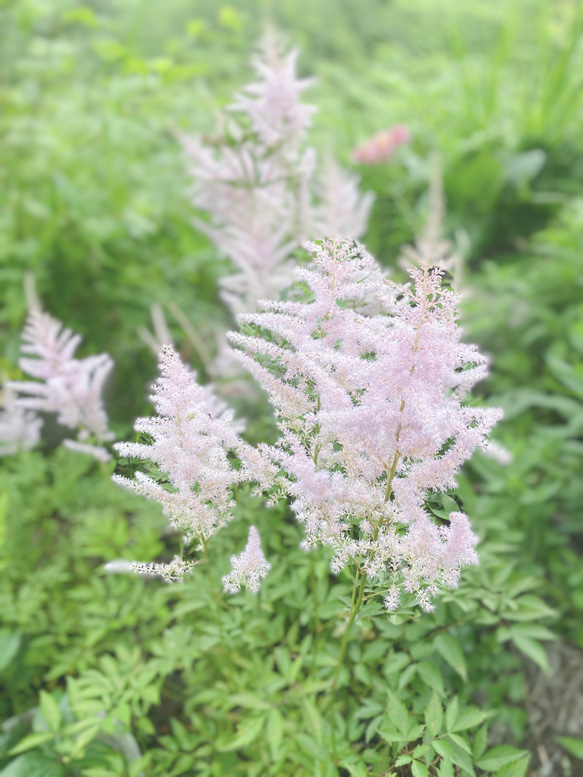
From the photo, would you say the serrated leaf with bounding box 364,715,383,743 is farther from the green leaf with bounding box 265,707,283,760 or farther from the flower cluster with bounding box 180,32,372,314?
the flower cluster with bounding box 180,32,372,314

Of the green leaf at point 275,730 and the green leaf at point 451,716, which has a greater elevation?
the green leaf at point 451,716

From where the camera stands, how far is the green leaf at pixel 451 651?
130 cm

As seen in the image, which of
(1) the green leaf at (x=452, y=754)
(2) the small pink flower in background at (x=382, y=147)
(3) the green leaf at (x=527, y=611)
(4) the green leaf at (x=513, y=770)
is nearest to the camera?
(1) the green leaf at (x=452, y=754)

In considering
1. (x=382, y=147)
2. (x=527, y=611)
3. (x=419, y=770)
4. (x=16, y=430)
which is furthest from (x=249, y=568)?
(x=382, y=147)

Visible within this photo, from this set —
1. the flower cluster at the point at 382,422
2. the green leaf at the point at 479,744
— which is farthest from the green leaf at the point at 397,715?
the flower cluster at the point at 382,422

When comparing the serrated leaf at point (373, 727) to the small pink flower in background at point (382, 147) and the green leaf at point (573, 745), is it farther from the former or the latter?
the small pink flower in background at point (382, 147)

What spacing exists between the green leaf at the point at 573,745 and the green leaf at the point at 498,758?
0.58 m

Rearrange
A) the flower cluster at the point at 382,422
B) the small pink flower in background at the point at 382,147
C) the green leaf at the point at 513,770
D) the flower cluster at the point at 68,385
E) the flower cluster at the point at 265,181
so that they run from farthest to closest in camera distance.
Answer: the small pink flower in background at the point at 382,147, the flower cluster at the point at 265,181, the flower cluster at the point at 68,385, the green leaf at the point at 513,770, the flower cluster at the point at 382,422

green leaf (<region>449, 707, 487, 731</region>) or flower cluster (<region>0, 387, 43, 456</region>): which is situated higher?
flower cluster (<region>0, 387, 43, 456</region>)

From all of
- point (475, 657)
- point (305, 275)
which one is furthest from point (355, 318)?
point (475, 657)

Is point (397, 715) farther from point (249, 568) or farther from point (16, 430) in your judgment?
point (16, 430)

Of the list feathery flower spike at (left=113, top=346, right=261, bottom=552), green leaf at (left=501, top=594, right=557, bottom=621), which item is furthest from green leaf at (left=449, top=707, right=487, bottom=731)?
feathery flower spike at (left=113, top=346, right=261, bottom=552)

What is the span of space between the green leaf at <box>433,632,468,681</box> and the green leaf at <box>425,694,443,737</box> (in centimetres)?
16

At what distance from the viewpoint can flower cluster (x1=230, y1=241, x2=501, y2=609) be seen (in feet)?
2.97
